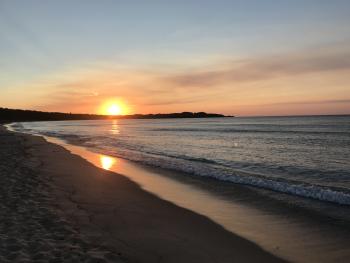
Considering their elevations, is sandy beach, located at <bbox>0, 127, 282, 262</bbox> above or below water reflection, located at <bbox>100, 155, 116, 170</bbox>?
above

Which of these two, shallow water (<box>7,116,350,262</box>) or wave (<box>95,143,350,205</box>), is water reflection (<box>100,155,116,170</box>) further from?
wave (<box>95,143,350,205</box>)

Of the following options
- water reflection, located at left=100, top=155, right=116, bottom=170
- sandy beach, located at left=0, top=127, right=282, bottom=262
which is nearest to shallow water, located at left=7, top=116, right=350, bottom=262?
water reflection, located at left=100, top=155, right=116, bottom=170

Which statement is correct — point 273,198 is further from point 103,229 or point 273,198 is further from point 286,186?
point 103,229

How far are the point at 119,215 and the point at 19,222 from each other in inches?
99.4

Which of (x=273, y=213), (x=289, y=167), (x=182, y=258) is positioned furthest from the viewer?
(x=289, y=167)

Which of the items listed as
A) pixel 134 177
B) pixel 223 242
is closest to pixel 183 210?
pixel 223 242

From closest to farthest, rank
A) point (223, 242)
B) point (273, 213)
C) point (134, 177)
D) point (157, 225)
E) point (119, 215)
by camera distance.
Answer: point (223, 242)
point (157, 225)
point (119, 215)
point (273, 213)
point (134, 177)

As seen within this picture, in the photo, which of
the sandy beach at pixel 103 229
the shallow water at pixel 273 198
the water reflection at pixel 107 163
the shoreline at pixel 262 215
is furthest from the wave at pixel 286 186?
the sandy beach at pixel 103 229

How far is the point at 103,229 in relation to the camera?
8539mm

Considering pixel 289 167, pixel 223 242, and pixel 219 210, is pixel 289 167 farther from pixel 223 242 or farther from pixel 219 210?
pixel 223 242

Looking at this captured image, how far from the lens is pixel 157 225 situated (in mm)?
9266

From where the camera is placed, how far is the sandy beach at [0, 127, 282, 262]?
6914 mm

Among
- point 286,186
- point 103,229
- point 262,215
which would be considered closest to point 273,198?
point 286,186

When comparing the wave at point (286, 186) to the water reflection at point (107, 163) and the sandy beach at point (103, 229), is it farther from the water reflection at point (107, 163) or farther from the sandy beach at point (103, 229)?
the sandy beach at point (103, 229)
